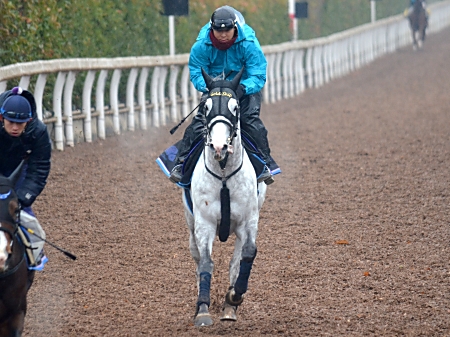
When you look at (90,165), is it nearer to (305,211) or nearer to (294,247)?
(305,211)

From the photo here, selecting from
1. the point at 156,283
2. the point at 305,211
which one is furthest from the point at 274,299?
the point at 305,211

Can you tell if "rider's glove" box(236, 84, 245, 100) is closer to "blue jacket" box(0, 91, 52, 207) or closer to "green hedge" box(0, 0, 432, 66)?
"blue jacket" box(0, 91, 52, 207)

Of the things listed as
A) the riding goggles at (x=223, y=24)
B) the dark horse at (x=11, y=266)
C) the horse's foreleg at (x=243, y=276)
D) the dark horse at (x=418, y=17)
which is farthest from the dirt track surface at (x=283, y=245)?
the dark horse at (x=418, y=17)

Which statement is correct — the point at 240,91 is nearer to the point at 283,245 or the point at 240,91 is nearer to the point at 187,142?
the point at 187,142

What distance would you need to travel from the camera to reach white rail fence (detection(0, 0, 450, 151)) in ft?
42.7

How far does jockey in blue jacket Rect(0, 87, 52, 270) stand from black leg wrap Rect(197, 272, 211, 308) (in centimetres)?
120

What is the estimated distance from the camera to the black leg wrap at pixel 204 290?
6.16 m

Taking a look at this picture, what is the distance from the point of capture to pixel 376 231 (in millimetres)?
8734

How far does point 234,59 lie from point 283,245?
2251mm

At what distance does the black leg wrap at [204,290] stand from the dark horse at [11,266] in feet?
4.52

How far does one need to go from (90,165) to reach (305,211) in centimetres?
380

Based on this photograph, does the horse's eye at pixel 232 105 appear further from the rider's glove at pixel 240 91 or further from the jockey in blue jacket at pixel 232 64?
the jockey in blue jacket at pixel 232 64

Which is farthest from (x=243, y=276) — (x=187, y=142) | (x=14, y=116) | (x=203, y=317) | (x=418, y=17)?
(x=418, y=17)

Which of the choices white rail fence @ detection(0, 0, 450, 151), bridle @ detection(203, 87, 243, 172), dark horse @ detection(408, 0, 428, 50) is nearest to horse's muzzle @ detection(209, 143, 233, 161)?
bridle @ detection(203, 87, 243, 172)
